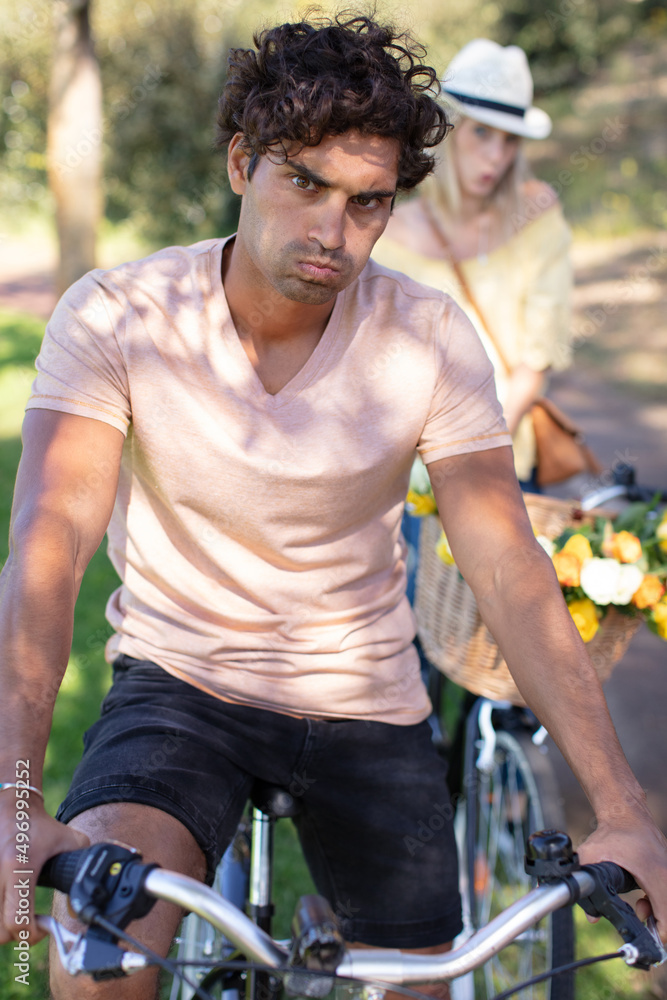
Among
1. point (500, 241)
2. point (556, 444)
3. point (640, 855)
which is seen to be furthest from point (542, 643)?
point (500, 241)

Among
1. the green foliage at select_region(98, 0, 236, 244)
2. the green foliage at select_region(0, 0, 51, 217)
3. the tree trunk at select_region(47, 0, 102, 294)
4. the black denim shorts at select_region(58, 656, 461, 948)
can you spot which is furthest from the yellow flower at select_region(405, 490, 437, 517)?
the green foliage at select_region(0, 0, 51, 217)

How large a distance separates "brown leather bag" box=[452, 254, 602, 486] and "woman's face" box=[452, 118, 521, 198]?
1.08 feet

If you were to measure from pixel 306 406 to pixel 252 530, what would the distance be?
0.98ft

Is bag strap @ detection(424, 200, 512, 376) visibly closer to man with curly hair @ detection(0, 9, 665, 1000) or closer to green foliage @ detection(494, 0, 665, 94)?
man with curly hair @ detection(0, 9, 665, 1000)

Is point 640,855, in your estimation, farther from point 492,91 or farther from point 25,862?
point 492,91

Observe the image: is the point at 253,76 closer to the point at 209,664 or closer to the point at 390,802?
the point at 209,664

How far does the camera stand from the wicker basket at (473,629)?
101 inches

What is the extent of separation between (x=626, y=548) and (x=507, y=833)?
1.31 metres

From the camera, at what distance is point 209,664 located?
6.77 ft

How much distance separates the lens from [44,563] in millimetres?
1747

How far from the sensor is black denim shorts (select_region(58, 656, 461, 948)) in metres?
1.98

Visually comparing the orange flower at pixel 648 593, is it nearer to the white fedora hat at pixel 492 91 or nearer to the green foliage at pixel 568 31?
the white fedora hat at pixel 492 91

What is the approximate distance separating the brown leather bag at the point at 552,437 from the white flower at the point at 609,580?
4.50ft

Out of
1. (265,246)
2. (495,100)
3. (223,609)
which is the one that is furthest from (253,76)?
(495,100)
